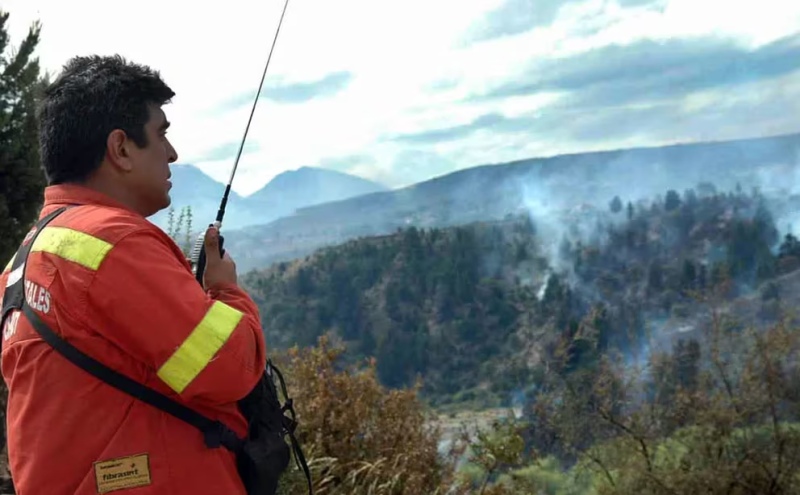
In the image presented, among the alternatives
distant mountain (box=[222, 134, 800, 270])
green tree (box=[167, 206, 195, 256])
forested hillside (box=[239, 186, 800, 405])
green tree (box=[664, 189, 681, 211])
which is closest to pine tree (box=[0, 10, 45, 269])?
green tree (box=[167, 206, 195, 256])

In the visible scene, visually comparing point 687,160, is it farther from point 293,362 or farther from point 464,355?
point 293,362

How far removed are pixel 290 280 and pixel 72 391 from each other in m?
81.3

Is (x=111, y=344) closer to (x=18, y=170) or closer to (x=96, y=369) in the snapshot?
(x=96, y=369)

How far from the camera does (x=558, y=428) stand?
1080 cm

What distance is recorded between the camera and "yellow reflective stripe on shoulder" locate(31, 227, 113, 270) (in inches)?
70.6

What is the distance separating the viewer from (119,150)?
2.00 meters

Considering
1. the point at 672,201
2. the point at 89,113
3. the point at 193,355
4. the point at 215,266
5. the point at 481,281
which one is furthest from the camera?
the point at 672,201

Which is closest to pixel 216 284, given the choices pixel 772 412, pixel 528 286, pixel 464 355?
pixel 772 412

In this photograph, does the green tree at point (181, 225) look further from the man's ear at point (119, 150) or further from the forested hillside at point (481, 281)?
the forested hillside at point (481, 281)

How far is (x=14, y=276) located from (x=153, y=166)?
0.44 m

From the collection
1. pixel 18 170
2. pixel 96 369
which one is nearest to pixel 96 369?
pixel 96 369

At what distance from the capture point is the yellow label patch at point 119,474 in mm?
1812

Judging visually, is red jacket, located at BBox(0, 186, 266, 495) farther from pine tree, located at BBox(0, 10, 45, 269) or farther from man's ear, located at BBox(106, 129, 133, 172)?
pine tree, located at BBox(0, 10, 45, 269)

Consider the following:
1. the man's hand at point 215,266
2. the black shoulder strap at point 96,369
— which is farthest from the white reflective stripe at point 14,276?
the man's hand at point 215,266
